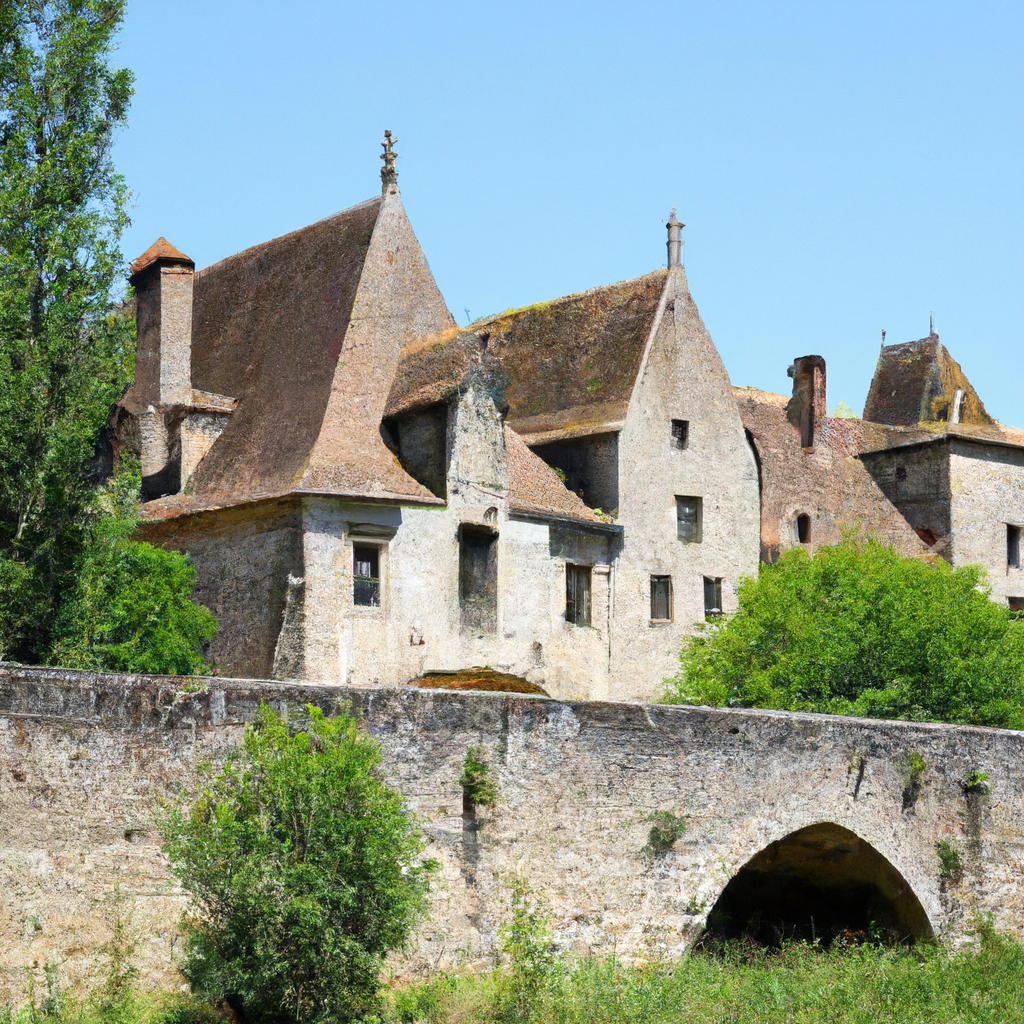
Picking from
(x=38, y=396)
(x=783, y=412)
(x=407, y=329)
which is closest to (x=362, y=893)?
(x=38, y=396)

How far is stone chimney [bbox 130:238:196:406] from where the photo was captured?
35.4 meters

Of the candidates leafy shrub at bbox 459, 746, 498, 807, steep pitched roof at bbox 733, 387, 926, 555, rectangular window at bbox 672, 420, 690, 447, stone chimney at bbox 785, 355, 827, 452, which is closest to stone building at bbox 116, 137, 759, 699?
rectangular window at bbox 672, 420, 690, 447

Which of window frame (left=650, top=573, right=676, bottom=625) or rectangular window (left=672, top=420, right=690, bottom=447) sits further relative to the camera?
rectangular window (left=672, top=420, right=690, bottom=447)

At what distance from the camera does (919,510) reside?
46969 millimetres

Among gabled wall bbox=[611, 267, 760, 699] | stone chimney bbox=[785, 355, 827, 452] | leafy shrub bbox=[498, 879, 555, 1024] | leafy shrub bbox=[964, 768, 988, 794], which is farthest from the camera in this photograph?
stone chimney bbox=[785, 355, 827, 452]

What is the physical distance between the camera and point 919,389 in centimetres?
5222

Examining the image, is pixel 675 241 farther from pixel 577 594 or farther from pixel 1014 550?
pixel 1014 550

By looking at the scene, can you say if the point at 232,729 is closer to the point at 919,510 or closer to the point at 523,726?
the point at 523,726

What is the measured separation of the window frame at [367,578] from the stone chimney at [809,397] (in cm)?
1715

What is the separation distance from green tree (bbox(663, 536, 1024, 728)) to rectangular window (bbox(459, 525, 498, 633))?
15.0 feet

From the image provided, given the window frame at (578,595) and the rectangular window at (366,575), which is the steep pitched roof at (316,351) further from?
the window frame at (578,595)

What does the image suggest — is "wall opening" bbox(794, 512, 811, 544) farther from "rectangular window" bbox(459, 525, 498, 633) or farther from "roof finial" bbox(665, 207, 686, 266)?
"rectangular window" bbox(459, 525, 498, 633)

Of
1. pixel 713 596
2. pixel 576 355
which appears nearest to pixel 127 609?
pixel 576 355

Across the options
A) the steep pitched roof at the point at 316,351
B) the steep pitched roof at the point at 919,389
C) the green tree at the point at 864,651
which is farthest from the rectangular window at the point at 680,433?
the steep pitched roof at the point at 919,389
